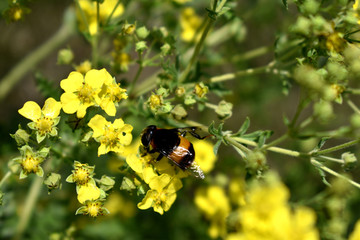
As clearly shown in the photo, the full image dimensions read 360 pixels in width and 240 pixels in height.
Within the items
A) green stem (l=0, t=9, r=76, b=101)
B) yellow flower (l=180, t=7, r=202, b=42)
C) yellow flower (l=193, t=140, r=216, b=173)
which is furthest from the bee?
green stem (l=0, t=9, r=76, b=101)

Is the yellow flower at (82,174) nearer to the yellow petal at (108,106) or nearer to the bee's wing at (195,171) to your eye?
the yellow petal at (108,106)

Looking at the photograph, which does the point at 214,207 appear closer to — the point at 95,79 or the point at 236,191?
the point at 236,191

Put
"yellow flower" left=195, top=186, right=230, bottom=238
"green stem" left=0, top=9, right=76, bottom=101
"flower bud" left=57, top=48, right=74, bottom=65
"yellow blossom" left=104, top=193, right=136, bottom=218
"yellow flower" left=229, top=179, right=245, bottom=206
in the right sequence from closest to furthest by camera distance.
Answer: "flower bud" left=57, top=48, right=74, bottom=65 < "yellow flower" left=195, top=186, right=230, bottom=238 < "yellow flower" left=229, top=179, right=245, bottom=206 < "green stem" left=0, top=9, right=76, bottom=101 < "yellow blossom" left=104, top=193, right=136, bottom=218

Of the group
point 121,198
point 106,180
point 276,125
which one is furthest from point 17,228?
point 276,125

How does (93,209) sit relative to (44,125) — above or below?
below

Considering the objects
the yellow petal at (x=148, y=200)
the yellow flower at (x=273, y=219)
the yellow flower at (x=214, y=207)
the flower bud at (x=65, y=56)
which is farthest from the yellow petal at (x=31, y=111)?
the yellow flower at (x=214, y=207)

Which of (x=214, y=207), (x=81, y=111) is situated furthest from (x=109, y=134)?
(x=214, y=207)

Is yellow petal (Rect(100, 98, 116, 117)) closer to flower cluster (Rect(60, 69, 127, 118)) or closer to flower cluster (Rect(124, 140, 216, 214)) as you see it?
flower cluster (Rect(60, 69, 127, 118))
